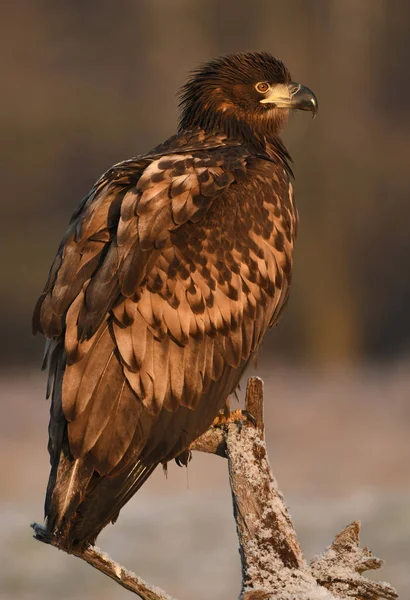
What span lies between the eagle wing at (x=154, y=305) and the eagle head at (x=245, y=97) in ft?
2.25

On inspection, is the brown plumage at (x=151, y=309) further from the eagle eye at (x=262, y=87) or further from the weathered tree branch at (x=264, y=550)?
the eagle eye at (x=262, y=87)

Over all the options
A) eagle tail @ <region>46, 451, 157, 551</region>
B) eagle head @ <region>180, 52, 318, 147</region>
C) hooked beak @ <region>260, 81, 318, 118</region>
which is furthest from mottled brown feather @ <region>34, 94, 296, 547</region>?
hooked beak @ <region>260, 81, 318, 118</region>

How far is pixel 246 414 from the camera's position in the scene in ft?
17.6

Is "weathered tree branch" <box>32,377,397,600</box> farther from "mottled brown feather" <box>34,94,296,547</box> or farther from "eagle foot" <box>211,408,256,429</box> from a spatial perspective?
"mottled brown feather" <box>34,94,296,547</box>

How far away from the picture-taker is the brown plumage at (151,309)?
471 centimetres

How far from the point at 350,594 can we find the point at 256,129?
2568mm

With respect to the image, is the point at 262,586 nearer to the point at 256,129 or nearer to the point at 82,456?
the point at 82,456

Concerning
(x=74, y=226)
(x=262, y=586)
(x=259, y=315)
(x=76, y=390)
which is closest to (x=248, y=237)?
(x=259, y=315)

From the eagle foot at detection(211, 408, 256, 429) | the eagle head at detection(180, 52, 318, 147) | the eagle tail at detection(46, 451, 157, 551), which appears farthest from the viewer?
the eagle head at detection(180, 52, 318, 147)

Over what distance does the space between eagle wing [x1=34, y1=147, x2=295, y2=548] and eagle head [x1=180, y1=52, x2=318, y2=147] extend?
68 centimetres

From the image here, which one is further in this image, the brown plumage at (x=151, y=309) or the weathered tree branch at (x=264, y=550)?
the weathered tree branch at (x=264, y=550)

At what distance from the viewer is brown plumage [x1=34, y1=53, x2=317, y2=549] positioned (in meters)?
4.71

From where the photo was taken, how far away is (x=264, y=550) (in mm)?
5113

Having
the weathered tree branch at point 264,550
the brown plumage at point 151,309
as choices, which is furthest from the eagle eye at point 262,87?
the weathered tree branch at point 264,550
